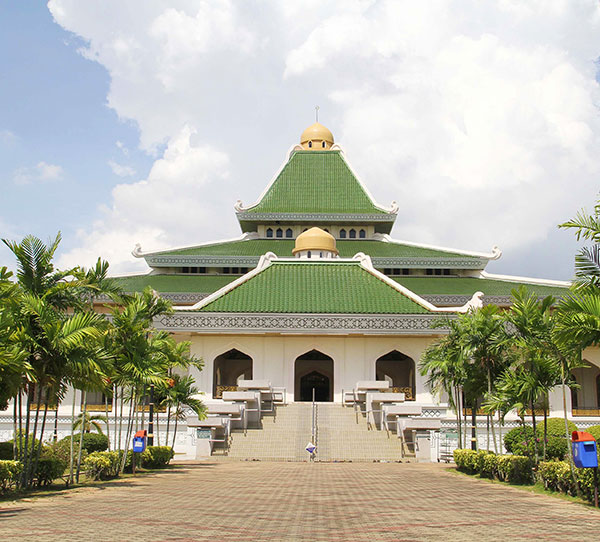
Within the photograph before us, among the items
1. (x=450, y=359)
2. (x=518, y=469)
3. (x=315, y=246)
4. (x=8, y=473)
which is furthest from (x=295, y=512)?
(x=315, y=246)

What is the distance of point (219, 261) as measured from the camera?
3775 cm

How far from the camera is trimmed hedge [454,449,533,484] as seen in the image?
584 inches

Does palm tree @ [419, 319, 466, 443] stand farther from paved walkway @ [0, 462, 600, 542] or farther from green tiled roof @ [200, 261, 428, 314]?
green tiled roof @ [200, 261, 428, 314]

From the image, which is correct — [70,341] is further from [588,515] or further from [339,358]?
[339,358]

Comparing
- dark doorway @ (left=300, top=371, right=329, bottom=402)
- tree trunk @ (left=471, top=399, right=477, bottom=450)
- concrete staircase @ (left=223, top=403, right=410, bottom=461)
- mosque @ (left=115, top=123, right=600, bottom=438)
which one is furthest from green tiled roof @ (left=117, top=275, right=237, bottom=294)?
tree trunk @ (left=471, top=399, right=477, bottom=450)

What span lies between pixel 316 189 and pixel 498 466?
31.1 meters

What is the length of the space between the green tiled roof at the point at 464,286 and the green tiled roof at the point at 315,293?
3.81 m

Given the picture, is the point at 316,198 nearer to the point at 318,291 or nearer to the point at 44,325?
the point at 318,291

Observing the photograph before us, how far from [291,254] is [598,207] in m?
29.0

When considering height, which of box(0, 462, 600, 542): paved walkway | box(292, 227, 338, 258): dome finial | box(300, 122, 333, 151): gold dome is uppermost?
box(300, 122, 333, 151): gold dome

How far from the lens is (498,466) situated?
1541 centimetres

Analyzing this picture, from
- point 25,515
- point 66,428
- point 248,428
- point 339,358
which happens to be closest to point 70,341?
point 25,515

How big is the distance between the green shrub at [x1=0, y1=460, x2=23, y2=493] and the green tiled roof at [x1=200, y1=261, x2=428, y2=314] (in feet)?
57.9

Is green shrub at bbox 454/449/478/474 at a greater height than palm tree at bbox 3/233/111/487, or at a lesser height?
lesser
